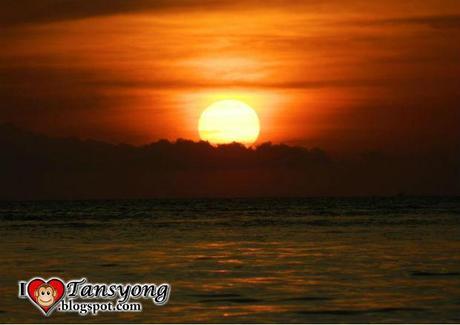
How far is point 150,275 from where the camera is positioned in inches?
1400

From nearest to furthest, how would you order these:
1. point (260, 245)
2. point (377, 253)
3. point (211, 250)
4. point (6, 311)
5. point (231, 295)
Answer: point (6, 311)
point (231, 295)
point (377, 253)
point (211, 250)
point (260, 245)

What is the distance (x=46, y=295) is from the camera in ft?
90.6

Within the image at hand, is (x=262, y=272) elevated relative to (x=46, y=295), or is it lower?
elevated

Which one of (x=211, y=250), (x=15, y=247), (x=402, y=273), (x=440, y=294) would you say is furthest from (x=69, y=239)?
(x=440, y=294)

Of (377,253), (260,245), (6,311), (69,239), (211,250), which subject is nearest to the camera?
(6,311)

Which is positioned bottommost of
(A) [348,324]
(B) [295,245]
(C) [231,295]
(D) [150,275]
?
(A) [348,324]

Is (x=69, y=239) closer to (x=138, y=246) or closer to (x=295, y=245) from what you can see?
(x=138, y=246)

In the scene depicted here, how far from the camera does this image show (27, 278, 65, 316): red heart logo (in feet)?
88.5

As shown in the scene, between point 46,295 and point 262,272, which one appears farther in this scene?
point 262,272

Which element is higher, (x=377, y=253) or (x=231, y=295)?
(x=377, y=253)

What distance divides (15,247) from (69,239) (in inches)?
302

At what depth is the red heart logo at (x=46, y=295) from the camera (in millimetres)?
26969

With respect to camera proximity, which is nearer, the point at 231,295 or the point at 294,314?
the point at 294,314

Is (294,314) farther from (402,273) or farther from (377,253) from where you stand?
(377,253)
